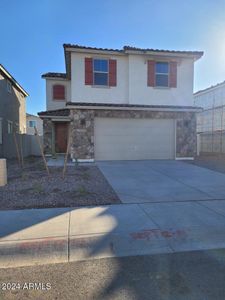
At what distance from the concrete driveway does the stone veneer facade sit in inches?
151

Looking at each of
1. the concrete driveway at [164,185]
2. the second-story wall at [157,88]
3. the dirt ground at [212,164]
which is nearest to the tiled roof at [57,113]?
the second-story wall at [157,88]

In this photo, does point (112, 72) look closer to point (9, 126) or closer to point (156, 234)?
point (9, 126)

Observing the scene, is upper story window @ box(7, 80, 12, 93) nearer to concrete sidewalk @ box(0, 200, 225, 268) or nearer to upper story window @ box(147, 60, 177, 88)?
upper story window @ box(147, 60, 177, 88)

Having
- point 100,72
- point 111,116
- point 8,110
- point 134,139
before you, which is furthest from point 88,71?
point 8,110

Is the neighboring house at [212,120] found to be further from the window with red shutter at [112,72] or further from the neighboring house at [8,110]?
the neighboring house at [8,110]

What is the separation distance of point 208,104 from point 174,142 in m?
9.87

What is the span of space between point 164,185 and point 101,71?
8.83 metres

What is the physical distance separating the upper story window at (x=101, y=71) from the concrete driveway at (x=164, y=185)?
629 centimetres

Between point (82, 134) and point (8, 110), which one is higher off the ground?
point (8, 110)

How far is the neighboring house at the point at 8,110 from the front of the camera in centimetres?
1605

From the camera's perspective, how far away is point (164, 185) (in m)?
7.57

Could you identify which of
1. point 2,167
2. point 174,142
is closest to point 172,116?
point 174,142

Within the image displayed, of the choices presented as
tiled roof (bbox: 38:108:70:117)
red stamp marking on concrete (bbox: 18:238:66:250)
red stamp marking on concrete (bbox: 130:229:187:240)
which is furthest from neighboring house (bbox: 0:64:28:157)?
red stamp marking on concrete (bbox: 130:229:187:240)

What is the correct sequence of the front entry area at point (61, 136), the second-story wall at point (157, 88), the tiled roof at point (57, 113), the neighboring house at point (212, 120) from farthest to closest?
the neighboring house at point (212, 120), the front entry area at point (61, 136), the tiled roof at point (57, 113), the second-story wall at point (157, 88)
